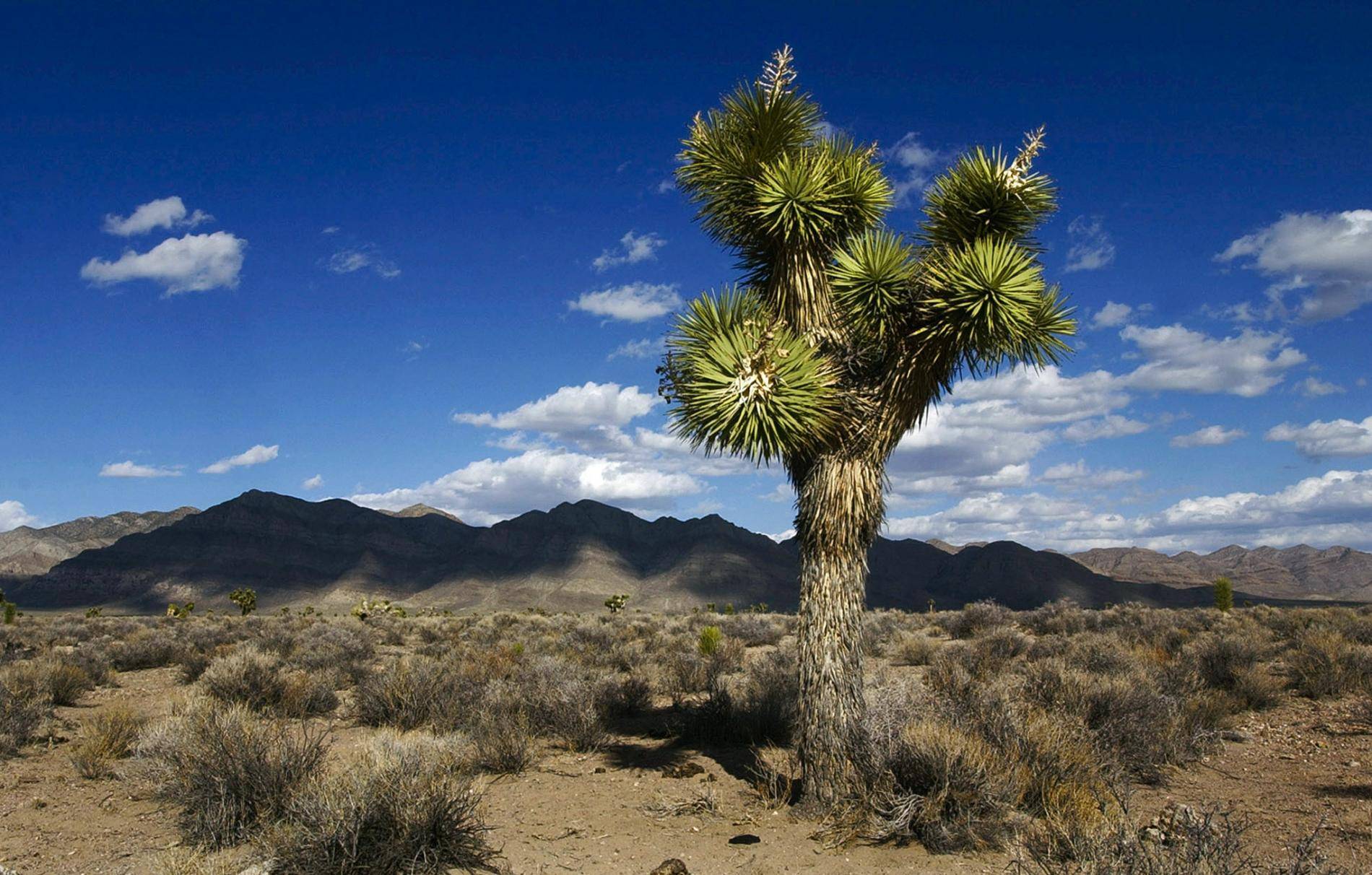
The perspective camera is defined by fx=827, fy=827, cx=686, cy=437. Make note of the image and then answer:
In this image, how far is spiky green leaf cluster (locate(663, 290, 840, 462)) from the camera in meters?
7.78

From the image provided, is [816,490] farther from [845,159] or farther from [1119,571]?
[1119,571]

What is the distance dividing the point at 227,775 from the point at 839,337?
7.04 meters

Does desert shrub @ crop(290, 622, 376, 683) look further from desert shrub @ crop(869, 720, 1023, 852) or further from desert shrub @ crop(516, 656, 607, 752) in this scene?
desert shrub @ crop(869, 720, 1023, 852)

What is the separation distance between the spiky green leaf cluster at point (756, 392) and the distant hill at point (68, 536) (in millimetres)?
109328

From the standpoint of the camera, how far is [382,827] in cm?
609

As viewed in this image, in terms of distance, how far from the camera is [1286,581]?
101m

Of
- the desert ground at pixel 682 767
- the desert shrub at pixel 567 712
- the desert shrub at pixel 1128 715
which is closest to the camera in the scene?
the desert ground at pixel 682 767

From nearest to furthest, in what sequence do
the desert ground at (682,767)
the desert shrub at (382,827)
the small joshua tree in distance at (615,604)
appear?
the desert shrub at (382,827)
the desert ground at (682,767)
the small joshua tree in distance at (615,604)

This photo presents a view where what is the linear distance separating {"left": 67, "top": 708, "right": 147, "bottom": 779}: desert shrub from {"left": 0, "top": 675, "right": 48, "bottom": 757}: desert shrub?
0.61 m

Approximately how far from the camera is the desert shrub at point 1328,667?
484 inches

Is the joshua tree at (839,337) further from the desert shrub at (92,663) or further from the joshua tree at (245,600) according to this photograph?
the joshua tree at (245,600)

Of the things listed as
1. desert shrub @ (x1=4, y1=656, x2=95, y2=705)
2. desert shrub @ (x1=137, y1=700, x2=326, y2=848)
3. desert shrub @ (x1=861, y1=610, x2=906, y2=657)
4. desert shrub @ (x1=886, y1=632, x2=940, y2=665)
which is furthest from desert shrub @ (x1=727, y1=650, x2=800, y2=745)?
desert shrub @ (x1=4, y1=656, x2=95, y2=705)

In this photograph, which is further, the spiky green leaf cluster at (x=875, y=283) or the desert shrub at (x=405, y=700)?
the desert shrub at (x=405, y=700)

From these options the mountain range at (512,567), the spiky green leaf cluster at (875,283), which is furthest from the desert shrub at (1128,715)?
the mountain range at (512,567)
